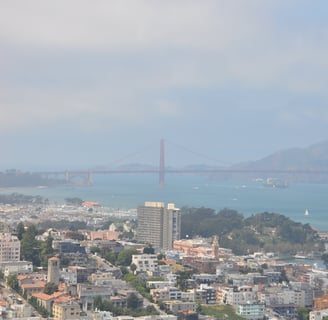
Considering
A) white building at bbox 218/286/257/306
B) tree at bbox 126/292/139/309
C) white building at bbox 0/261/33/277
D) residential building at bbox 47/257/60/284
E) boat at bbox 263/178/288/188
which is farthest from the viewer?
boat at bbox 263/178/288/188

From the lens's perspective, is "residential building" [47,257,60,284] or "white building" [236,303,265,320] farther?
"residential building" [47,257,60,284]

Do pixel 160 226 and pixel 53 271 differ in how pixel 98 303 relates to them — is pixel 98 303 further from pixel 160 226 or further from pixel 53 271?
pixel 160 226

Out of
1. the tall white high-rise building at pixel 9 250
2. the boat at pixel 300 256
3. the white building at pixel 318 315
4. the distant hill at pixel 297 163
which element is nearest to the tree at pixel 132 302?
the white building at pixel 318 315

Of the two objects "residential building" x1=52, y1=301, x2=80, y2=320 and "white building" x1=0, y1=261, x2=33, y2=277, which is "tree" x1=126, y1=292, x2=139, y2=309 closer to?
"residential building" x1=52, y1=301, x2=80, y2=320

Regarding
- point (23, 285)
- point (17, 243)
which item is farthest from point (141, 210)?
point (23, 285)

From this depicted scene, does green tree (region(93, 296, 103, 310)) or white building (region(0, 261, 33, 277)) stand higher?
white building (region(0, 261, 33, 277))

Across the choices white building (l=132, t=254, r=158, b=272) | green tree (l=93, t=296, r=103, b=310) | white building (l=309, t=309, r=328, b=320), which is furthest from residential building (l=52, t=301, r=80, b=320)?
white building (l=132, t=254, r=158, b=272)

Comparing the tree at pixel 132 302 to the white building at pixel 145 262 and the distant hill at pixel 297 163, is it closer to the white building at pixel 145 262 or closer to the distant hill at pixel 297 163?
the white building at pixel 145 262
